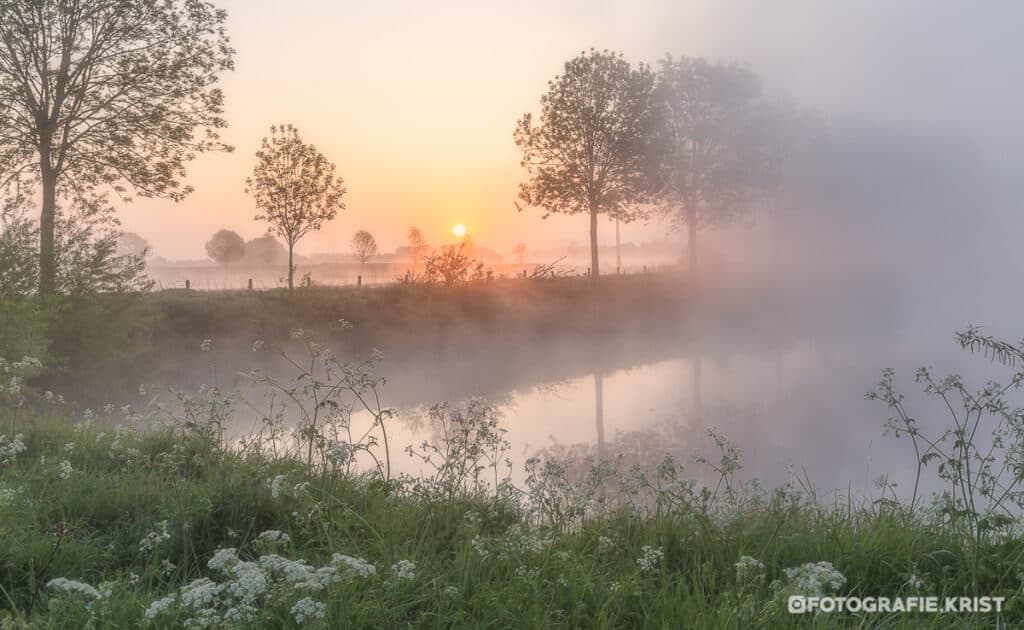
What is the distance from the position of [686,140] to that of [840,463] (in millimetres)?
36630

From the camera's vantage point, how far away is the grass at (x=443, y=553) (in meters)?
3.92

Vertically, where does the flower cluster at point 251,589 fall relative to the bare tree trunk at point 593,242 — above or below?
below

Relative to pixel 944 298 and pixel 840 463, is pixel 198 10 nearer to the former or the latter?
pixel 840 463

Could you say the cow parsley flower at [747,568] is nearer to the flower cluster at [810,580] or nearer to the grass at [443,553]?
the grass at [443,553]

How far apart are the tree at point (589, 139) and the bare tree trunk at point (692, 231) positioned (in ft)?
26.9

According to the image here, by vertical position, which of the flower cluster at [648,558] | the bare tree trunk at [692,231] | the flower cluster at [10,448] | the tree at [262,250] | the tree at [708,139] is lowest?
the flower cluster at [648,558]

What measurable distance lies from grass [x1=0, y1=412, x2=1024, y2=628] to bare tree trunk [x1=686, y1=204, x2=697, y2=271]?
132 ft

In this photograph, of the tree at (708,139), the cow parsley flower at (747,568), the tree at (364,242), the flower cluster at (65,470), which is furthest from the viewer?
the tree at (364,242)

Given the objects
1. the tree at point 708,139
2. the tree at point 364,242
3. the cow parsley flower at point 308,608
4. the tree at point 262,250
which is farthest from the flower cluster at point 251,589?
the tree at point 262,250

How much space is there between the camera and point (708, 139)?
148ft

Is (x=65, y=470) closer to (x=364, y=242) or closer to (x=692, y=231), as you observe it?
(x=692, y=231)

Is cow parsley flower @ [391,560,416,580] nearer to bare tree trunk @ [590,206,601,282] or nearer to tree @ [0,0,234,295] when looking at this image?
tree @ [0,0,234,295]

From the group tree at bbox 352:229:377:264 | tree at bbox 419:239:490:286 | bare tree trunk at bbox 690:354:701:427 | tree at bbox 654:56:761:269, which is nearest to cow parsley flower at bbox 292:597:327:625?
bare tree trunk at bbox 690:354:701:427

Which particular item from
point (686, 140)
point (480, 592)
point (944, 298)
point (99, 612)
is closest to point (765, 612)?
point (480, 592)
